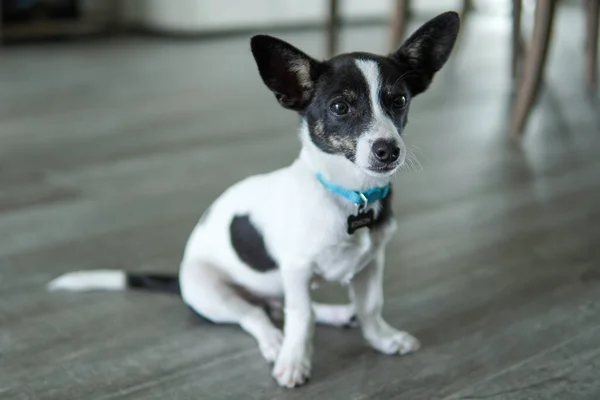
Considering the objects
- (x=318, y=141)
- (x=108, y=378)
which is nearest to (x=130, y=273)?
(x=108, y=378)

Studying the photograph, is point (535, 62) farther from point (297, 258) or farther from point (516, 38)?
point (297, 258)

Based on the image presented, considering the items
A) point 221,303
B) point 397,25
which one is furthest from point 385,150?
point 397,25

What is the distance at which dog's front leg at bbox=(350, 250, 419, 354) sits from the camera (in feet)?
4.54

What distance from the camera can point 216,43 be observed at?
4.88 metres

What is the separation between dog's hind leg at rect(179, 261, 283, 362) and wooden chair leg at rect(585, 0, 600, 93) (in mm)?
2339

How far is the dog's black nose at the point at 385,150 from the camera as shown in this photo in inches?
46.2

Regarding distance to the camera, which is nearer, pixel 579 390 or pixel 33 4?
pixel 579 390

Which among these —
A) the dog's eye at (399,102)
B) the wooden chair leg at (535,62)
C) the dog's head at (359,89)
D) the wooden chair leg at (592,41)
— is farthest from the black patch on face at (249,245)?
the wooden chair leg at (592,41)

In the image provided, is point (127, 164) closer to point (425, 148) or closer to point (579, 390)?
point (425, 148)

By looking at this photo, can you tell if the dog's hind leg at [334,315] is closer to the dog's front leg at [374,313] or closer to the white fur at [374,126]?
the dog's front leg at [374,313]

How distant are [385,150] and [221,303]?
Answer: 0.45m

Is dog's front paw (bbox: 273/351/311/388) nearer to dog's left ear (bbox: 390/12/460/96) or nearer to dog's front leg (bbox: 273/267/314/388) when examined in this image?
dog's front leg (bbox: 273/267/314/388)

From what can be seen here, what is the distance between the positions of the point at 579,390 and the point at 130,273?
0.88m

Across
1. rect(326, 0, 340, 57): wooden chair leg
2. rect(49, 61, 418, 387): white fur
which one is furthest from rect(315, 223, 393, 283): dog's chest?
rect(326, 0, 340, 57): wooden chair leg
